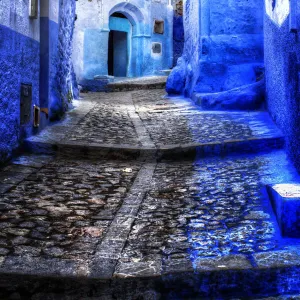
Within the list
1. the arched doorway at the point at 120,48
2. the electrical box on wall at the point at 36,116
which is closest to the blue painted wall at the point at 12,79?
the electrical box on wall at the point at 36,116

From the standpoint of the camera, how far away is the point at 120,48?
2233cm

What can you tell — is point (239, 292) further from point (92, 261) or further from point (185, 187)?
point (185, 187)

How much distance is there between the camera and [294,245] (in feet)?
8.86

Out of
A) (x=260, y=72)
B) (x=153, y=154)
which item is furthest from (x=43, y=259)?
(x=260, y=72)

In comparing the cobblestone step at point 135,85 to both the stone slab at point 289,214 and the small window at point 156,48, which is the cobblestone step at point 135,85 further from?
the stone slab at point 289,214

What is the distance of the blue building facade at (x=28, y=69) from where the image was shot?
458cm

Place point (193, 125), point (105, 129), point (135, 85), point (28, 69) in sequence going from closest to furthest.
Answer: point (28, 69) → point (105, 129) → point (193, 125) → point (135, 85)

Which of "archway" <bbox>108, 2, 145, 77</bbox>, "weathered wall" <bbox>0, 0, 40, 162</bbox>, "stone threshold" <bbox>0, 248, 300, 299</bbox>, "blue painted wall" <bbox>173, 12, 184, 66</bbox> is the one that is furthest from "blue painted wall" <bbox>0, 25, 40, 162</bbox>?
"blue painted wall" <bbox>173, 12, 184, 66</bbox>

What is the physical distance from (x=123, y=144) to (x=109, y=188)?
1.58m

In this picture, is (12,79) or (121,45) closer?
(12,79)

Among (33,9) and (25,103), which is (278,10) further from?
(25,103)

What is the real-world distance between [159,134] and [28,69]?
2124 mm

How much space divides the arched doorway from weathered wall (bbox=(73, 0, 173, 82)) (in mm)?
342

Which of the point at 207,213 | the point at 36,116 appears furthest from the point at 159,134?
the point at 207,213
